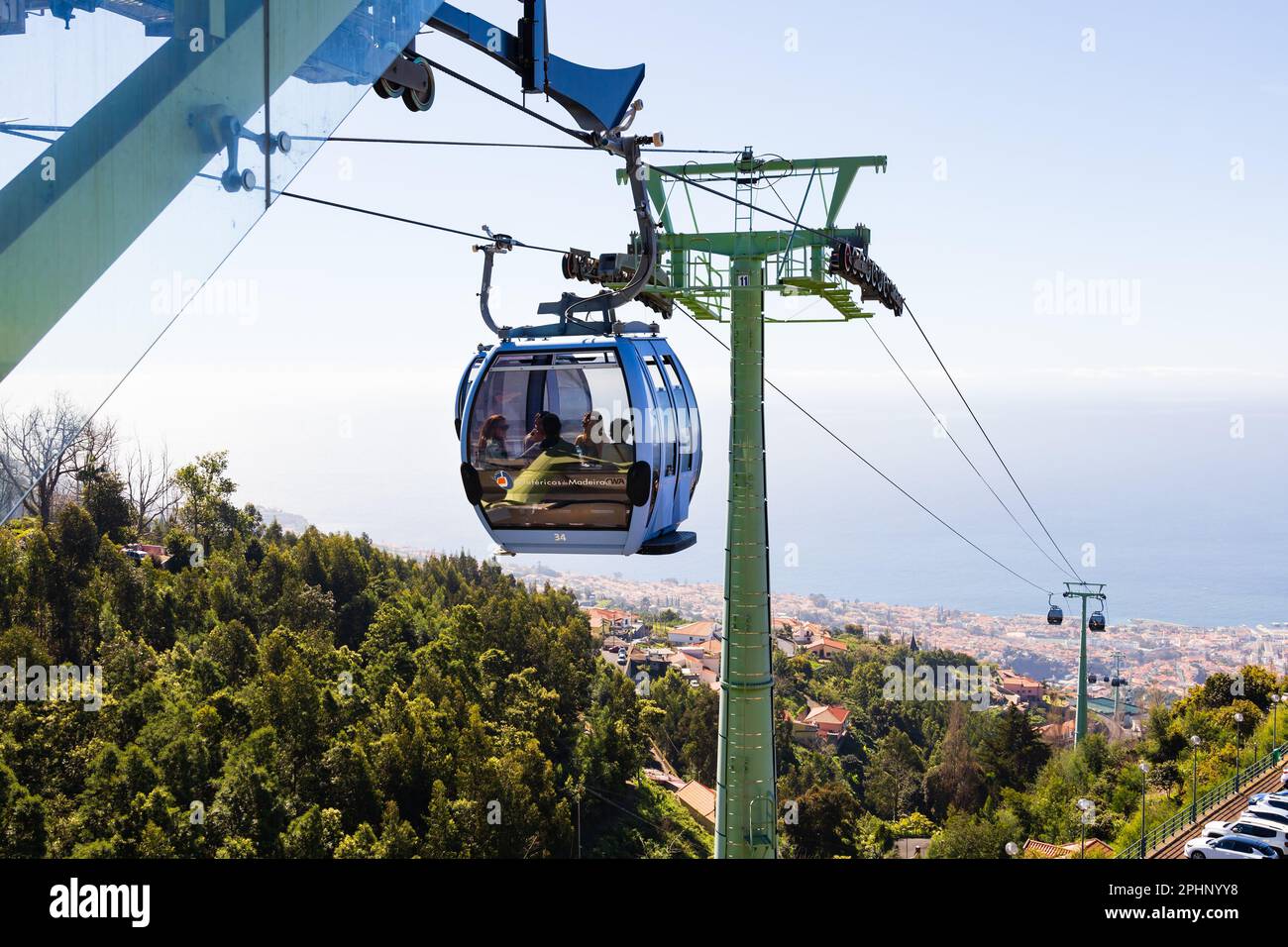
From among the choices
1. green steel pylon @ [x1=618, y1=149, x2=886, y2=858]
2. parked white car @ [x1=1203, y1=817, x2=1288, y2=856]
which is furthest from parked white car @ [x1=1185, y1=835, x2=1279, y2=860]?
green steel pylon @ [x1=618, y1=149, x2=886, y2=858]

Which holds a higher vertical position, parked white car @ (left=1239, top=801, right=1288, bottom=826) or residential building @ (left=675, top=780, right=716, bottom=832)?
parked white car @ (left=1239, top=801, right=1288, bottom=826)

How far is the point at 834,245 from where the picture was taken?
545 inches

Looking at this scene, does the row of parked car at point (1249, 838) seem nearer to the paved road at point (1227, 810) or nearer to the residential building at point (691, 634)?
the paved road at point (1227, 810)

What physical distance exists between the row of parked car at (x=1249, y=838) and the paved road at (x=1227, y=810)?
3.34 feet

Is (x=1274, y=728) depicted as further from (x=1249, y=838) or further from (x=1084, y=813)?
(x=1249, y=838)

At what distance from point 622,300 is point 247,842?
22936 millimetres

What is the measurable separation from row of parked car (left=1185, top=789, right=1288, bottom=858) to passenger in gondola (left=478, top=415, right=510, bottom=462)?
15.1 metres

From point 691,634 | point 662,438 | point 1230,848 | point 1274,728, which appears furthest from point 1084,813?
point 691,634

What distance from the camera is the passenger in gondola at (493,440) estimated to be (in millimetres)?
7863

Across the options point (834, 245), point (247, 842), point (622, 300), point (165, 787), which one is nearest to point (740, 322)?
point (834, 245)

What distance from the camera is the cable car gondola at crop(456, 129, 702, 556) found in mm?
7520

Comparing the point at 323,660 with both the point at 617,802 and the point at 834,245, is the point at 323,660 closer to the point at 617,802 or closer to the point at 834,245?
the point at 617,802

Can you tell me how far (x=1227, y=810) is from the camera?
24.9 metres

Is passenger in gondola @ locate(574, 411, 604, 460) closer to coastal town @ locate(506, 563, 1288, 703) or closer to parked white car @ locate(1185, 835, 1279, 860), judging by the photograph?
parked white car @ locate(1185, 835, 1279, 860)
